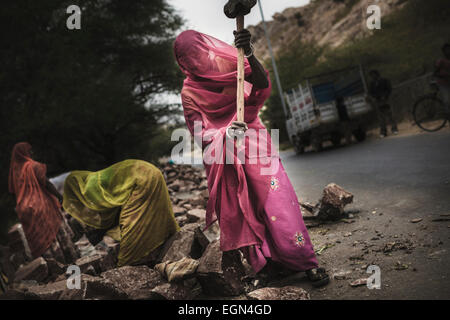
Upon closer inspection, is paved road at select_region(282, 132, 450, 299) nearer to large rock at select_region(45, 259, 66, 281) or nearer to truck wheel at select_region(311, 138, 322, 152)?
large rock at select_region(45, 259, 66, 281)

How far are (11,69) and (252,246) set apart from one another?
35.6 ft

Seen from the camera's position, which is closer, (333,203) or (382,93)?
(333,203)

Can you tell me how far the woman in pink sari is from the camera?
250cm

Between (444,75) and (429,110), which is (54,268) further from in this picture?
(429,110)

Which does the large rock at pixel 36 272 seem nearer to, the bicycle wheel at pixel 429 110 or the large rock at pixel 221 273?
the large rock at pixel 221 273

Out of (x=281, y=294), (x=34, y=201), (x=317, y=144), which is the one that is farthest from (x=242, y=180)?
(x=317, y=144)

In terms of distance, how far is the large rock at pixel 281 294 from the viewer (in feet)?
6.92

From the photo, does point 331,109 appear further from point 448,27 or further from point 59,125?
point 448,27

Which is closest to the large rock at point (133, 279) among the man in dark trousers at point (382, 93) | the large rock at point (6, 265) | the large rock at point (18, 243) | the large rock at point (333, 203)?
the large rock at point (333, 203)

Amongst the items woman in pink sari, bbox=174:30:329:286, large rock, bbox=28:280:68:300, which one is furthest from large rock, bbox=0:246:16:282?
woman in pink sari, bbox=174:30:329:286

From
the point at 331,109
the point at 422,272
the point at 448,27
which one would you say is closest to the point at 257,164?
the point at 422,272

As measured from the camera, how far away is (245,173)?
270 centimetres

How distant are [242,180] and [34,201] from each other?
13.6ft

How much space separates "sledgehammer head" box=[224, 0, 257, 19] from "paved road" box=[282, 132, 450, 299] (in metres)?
2.12
